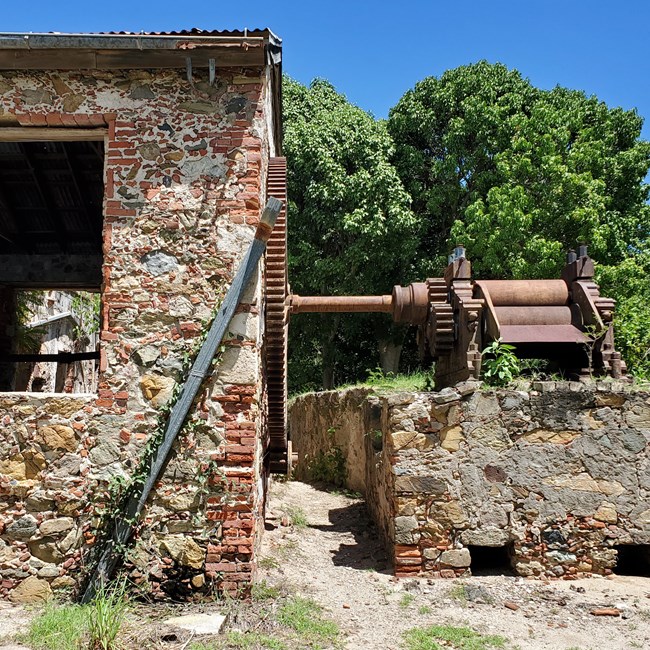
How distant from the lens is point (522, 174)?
15539mm

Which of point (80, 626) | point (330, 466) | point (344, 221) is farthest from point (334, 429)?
point (80, 626)

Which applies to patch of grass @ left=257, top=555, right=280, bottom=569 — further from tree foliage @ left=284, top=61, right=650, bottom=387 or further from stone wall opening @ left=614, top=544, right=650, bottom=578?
tree foliage @ left=284, top=61, right=650, bottom=387

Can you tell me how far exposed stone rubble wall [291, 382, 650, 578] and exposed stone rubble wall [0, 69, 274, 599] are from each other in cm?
163

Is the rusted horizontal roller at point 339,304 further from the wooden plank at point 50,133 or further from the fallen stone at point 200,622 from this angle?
the fallen stone at point 200,622

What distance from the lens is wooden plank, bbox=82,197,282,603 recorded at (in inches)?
201

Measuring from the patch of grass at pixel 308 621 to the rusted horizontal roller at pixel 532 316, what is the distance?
356 cm

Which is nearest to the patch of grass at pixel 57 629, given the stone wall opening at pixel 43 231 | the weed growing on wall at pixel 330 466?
the stone wall opening at pixel 43 231

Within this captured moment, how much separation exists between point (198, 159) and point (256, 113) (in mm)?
668

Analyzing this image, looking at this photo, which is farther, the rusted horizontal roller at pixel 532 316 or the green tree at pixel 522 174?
the green tree at pixel 522 174

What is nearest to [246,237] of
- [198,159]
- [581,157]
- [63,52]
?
[198,159]

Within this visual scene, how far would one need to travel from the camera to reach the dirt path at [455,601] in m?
4.84

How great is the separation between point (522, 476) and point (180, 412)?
3.37 meters

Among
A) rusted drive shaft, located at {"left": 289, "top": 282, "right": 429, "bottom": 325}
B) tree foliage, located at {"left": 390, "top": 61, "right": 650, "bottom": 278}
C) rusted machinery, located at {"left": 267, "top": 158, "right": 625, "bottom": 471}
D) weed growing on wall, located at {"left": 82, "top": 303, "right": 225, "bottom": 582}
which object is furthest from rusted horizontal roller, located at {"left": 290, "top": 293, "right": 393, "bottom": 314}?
tree foliage, located at {"left": 390, "top": 61, "right": 650, "bottom": 278}

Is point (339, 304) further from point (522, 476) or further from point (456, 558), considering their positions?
point (456, 558)
